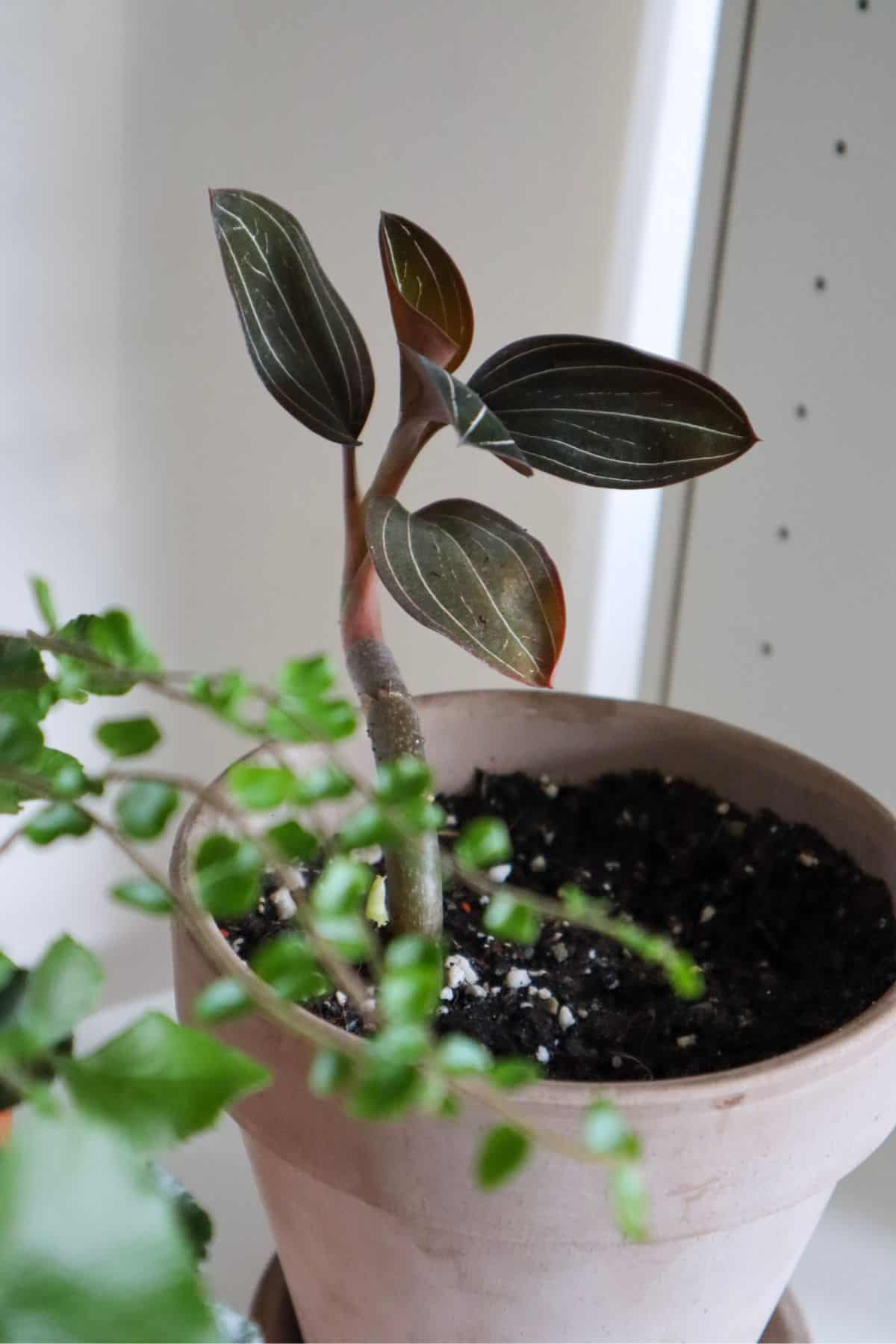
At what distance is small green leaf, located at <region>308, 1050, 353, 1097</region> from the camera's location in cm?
31

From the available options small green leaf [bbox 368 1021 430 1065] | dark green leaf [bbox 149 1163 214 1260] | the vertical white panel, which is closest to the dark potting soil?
dark green leaf [bbox 149 1163 214 1260]

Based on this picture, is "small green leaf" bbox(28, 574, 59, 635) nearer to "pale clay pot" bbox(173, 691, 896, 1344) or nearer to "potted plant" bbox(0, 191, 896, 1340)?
"potted plant" bbox(0, 191, 896, 1340)

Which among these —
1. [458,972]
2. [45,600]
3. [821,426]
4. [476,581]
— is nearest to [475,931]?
[458,972]

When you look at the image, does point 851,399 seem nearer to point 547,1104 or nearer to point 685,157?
point 685,157

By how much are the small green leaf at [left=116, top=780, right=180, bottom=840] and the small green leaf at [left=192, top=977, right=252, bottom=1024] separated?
0.05m

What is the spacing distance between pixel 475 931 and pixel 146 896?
0.40m

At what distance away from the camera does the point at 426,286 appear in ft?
2.05

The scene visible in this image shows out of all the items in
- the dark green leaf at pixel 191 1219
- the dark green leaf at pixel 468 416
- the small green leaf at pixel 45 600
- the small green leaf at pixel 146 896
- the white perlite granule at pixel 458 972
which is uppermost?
the dark green leaf at pixel 468 416

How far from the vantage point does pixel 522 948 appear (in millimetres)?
708

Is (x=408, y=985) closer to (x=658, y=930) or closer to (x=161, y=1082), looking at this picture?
(x=161, y=1082)

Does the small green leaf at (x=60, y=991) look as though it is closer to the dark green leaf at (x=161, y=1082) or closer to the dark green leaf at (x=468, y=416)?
the dark green leaf at (x=161, y=1082)

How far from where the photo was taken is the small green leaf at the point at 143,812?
344 millimetres

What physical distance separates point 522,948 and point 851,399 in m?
0.49

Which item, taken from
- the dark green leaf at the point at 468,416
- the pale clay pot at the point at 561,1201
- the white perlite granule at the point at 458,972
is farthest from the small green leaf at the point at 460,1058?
the white perlite granule at the point at 458,972
